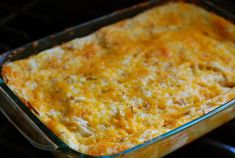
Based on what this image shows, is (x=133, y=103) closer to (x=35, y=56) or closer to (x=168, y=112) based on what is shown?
(x=168, y=112)

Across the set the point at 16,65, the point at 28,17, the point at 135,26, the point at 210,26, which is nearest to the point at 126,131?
the point at 16,65

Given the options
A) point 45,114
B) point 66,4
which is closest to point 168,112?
point 45,114

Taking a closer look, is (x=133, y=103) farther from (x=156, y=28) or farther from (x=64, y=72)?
(x=156, y=28)

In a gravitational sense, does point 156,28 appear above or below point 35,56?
below

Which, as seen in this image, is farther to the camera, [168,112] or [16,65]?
[16,65]

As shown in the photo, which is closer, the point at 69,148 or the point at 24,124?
the point at 69,148

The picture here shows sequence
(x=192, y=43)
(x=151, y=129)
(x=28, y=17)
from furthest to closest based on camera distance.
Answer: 1. (x=28, y=17)
2. (x=192, y=43)
3. (x=151, y=129)

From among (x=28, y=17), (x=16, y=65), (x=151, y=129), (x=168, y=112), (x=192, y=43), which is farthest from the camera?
(x=28, y=17)
